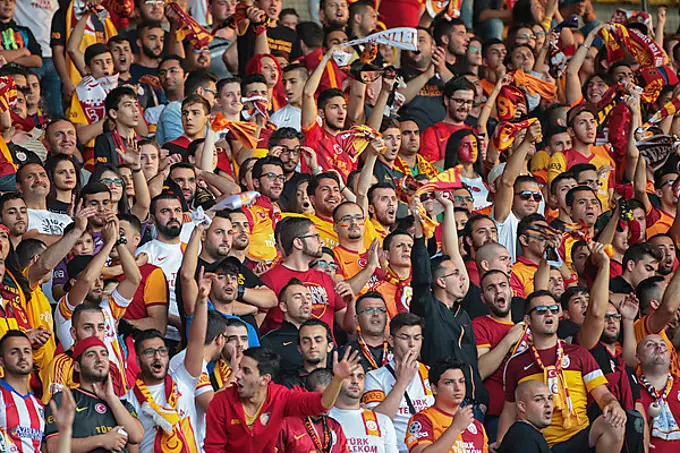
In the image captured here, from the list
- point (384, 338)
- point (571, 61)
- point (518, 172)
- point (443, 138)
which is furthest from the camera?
point (571, 61)

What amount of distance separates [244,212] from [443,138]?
9.28 feet

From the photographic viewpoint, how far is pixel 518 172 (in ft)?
37.2

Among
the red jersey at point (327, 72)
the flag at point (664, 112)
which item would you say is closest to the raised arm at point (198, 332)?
the red jersey at point (327, 72)

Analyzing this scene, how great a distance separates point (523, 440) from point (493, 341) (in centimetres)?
114

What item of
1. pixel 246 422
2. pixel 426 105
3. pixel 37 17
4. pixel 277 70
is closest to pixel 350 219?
pixel 246 422

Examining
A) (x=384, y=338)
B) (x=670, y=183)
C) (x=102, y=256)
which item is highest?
(x=102, y=256)

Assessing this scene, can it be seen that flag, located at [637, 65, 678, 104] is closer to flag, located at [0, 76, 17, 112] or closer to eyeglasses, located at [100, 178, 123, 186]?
eyeglasses, located at [100, 178, 123, 186]

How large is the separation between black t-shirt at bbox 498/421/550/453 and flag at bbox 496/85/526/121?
4509mm

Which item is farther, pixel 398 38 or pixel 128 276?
pixel 398 38

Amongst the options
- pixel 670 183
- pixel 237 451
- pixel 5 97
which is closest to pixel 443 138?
pixel 670 183

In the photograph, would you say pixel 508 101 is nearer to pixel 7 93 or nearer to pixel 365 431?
pixel 7 93

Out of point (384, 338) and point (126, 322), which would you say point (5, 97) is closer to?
point (126, 322)

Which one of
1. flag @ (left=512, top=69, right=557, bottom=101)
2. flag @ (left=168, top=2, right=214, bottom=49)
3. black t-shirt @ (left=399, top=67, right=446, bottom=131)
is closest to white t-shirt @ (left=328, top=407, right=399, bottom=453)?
black t-shirt @ (left=399, top=67, right=446, bottom=131)

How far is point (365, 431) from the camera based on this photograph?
820 cm
